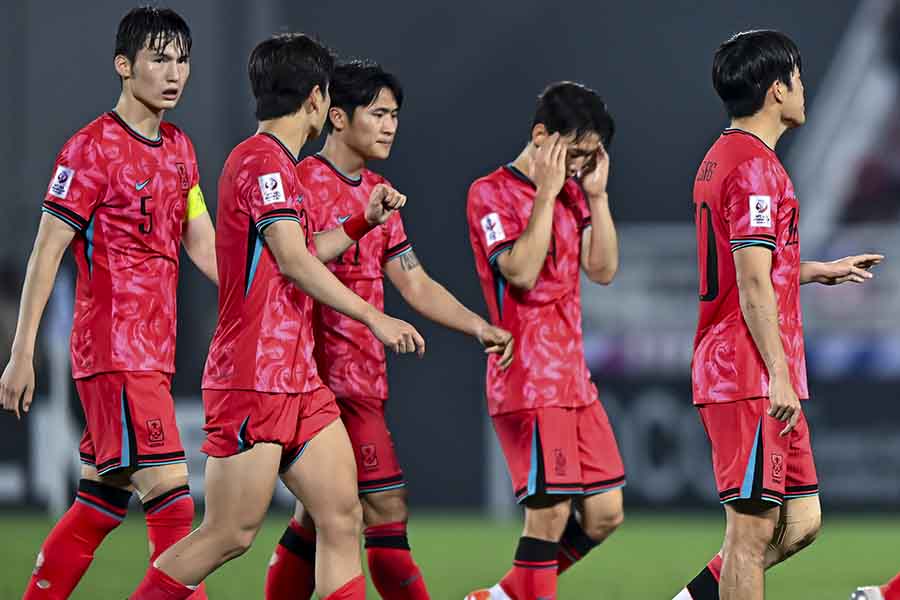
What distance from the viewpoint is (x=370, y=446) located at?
5.10 meters

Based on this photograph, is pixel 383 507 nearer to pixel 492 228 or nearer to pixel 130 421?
pixel 130 421

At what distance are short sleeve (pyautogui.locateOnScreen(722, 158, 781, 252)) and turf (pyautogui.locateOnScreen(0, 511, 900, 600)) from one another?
2.51 m

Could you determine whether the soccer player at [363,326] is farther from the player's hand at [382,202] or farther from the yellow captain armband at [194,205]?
the player's hand at [382,202]

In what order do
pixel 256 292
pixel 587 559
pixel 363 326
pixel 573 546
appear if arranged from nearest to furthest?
pixel 256 292, pixel 363 326, pixel 573 546, pixel 587 559

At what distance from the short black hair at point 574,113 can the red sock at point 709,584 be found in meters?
1.54

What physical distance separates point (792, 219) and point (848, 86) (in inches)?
228

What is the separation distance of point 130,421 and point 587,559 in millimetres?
3970

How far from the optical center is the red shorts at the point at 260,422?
4312mm

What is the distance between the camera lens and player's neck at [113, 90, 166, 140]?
499 cm

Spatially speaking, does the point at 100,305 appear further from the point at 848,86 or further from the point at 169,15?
the point at 848,86

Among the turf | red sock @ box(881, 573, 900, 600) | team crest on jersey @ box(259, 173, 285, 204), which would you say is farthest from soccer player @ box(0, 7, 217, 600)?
red sock @ box(881, 573, 900, 600)

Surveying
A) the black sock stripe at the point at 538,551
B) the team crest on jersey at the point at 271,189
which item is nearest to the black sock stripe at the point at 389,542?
the black sock stripe at the point at 538,551

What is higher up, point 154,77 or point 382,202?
point 154,77

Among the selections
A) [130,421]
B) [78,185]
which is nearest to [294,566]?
[130,421]
